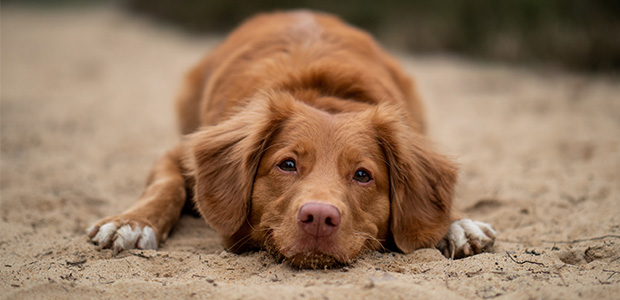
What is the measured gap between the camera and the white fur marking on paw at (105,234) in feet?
11.4

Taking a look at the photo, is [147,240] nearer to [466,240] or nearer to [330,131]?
[330,131]

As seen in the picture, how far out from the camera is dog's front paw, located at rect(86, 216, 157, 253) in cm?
347

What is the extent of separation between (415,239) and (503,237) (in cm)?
72

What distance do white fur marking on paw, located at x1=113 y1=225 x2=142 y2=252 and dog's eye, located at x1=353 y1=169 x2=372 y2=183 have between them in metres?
1.35

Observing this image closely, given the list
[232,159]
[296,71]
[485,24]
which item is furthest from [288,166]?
[485,24]

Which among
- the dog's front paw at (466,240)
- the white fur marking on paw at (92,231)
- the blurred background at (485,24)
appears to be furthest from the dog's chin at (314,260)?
the blurred background at (485,24)

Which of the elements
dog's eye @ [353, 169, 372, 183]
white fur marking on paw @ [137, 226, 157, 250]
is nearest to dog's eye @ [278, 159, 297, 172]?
dog's eye @ [353, 169, 372, 183]

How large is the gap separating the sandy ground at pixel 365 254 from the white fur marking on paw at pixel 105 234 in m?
0.10

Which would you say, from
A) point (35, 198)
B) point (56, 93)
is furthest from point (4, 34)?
point (35, 198)

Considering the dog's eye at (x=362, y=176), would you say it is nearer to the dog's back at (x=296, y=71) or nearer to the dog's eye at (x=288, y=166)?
the dog's eye at (x=288, y=166)

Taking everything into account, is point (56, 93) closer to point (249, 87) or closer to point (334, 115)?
point (249, 87)

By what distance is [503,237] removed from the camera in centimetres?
387

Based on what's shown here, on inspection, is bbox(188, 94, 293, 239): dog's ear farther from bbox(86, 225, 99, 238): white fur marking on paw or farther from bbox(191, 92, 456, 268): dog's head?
bbox(86, 225, 99, 238): white fur marking on paw

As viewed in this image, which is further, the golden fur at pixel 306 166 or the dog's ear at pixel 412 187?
the dog's ear at pixel 412 187
